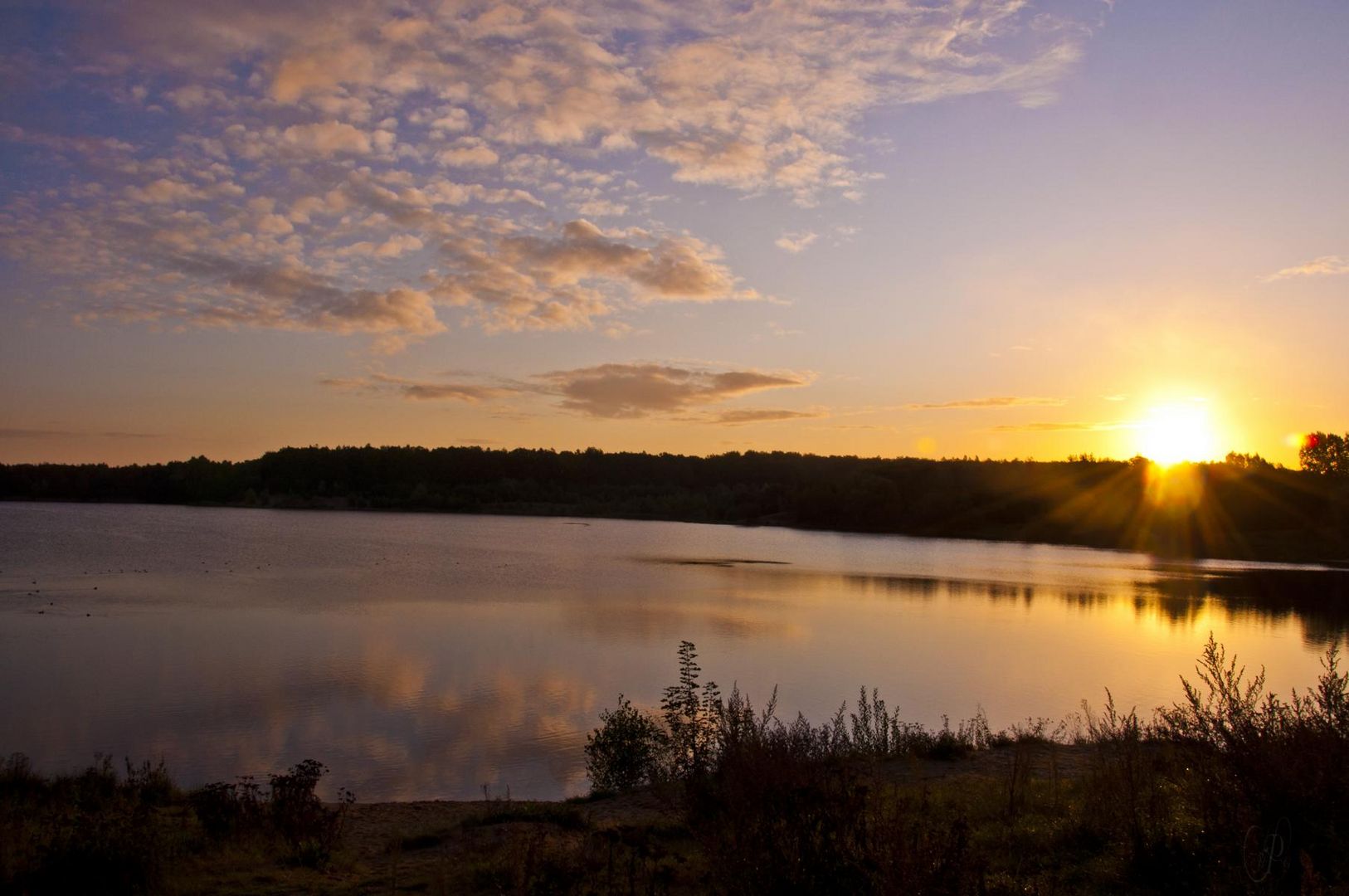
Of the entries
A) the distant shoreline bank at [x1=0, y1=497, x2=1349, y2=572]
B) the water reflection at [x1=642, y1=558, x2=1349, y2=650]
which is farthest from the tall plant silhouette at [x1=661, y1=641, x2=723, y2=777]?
the distant shoreline bank at [x1=0, y1=497, x2=1349, y2=572]

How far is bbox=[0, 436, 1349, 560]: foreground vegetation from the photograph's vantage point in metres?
71.0

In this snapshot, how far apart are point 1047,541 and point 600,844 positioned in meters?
77.9

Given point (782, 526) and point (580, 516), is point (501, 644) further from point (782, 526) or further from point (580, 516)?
point (580, 516)

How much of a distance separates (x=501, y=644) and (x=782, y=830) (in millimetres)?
16434

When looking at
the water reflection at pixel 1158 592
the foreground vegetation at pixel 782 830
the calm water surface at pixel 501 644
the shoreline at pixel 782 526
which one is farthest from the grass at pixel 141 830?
the shoreline at pixel 782 526

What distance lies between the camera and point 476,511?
108 meters

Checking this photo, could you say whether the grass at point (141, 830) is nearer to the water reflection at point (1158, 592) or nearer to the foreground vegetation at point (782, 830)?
the foreground vegetation at point (782, 830)

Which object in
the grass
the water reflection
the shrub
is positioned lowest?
the water reflection

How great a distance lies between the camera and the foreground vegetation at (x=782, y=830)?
4.71 metres

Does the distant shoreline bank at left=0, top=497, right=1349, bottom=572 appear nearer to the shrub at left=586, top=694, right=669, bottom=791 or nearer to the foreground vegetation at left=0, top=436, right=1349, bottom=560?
the foreground vegetation at left=0, top=436, right=1349, bottom=560

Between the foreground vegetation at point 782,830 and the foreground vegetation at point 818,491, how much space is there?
68.2 m

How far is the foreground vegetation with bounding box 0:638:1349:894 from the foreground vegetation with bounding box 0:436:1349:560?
68.2m

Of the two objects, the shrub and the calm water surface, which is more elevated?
the shrub

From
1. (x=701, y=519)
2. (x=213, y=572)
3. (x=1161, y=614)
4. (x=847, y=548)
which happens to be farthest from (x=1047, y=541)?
(x=213, y=572)
